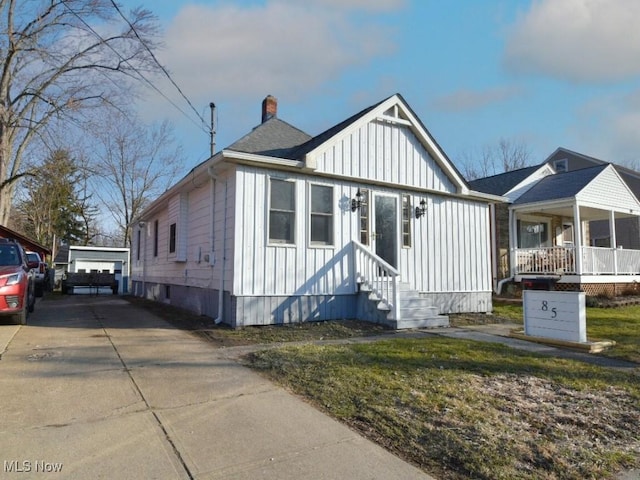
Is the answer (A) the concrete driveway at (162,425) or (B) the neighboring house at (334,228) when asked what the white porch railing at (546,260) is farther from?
(A) the concrete driveway at (162,425)

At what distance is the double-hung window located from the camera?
29.5ft

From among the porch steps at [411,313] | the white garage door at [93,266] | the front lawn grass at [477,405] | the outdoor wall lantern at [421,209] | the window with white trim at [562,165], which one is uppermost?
the window with white trim at [562,165]

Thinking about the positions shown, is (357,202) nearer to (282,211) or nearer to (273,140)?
(282,211)

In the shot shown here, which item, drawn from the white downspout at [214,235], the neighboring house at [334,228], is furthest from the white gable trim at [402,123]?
the white downspout at [214,235]

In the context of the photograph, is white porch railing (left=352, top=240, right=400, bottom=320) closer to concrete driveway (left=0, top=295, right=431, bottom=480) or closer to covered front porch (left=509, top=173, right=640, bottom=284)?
concrete driveway (left=0, top=295, right=431, bottom=480)

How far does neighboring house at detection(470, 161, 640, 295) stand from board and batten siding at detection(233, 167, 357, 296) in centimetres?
905

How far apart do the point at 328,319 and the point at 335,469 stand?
20.4 feet

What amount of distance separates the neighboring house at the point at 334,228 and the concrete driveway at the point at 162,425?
9.41ft

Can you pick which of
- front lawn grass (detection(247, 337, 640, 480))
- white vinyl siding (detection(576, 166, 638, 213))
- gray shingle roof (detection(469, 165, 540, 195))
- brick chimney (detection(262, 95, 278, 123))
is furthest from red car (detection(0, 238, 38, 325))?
white vinyl siding (detection(576, 166, 638, 213))

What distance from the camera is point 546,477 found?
102 inches

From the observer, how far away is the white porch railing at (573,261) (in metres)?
15.1

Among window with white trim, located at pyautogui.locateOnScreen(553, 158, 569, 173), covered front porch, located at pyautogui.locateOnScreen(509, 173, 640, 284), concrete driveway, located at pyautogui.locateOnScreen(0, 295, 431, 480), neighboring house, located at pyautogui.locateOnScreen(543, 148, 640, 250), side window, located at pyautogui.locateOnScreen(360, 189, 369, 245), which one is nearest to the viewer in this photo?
concrete driveway, located at pyautogui.locateOnScreen(0, 295, 431, 480)

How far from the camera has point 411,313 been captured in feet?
28.0

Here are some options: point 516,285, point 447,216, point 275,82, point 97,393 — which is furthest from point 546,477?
point 516,285
